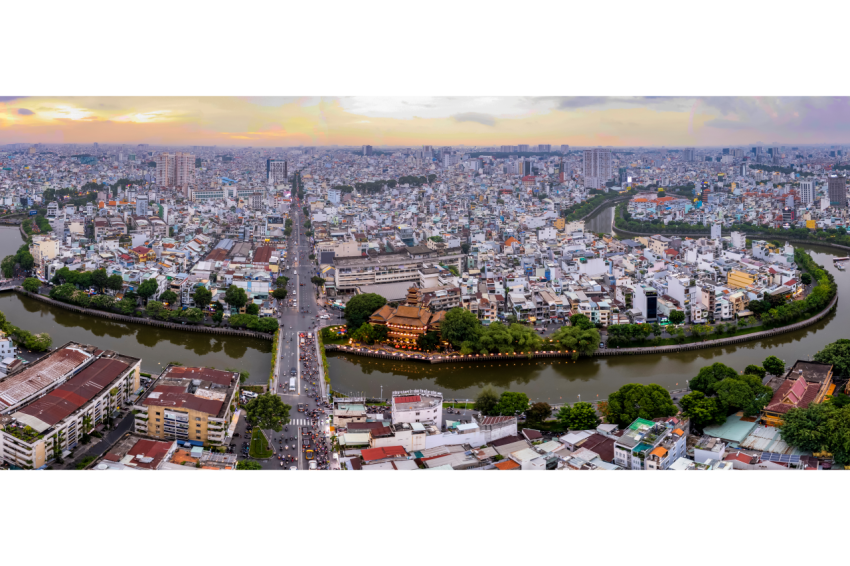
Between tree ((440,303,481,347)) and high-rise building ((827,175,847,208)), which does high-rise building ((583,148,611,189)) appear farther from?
tree ((440,303,481,347))

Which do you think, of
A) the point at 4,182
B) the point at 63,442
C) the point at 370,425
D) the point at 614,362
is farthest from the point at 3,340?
the point at 4,182

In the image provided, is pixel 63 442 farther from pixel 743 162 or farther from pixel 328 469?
pixel 743 162

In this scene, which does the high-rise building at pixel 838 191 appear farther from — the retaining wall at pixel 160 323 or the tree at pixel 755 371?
the retaining wall at pixel 160 323

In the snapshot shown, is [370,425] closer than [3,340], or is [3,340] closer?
[370,425]

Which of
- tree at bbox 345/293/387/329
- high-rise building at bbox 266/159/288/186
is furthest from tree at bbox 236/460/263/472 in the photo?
high-rise building at bbox 266/159/288/186

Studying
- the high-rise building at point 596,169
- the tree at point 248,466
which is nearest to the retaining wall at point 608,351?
the tree at point 248,466
